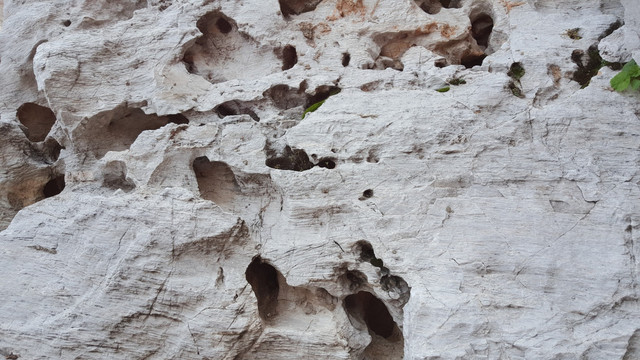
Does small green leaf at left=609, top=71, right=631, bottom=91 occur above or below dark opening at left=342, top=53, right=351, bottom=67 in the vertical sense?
below

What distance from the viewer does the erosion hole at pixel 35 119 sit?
9375 mm

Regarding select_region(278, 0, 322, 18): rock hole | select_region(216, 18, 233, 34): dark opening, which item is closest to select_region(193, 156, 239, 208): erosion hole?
select_region(216, 18, 233, 34): dark opening

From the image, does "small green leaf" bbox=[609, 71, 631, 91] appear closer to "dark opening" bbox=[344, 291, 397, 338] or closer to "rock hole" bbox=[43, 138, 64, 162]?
"dark opening" bbox=[344, 291, 397, 338]

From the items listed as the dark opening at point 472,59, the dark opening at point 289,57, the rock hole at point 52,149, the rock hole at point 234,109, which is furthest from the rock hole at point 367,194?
the rock hole at point 52,149

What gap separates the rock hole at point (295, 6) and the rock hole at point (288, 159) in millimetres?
3616

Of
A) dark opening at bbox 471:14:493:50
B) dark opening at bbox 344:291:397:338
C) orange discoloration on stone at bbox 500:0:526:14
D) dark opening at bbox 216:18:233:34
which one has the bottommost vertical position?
dark opening at bbox 344:291:397:338

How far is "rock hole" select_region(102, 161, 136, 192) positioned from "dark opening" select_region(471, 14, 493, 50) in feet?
23.5

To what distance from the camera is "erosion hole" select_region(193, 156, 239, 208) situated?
760cm

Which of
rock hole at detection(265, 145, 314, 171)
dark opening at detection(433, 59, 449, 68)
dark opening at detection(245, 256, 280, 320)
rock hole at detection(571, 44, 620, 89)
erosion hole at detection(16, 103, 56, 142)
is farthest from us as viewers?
erosion hole at detection(16, 103, 56, 142)

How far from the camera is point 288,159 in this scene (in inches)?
292

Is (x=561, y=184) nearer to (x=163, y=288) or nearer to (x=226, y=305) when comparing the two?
(x=226, y=305)

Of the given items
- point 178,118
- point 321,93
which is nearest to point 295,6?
point 321,93

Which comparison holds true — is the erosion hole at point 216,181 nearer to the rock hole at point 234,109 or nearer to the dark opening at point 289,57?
the rock hole at point 234,109

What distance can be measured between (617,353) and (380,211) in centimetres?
321
